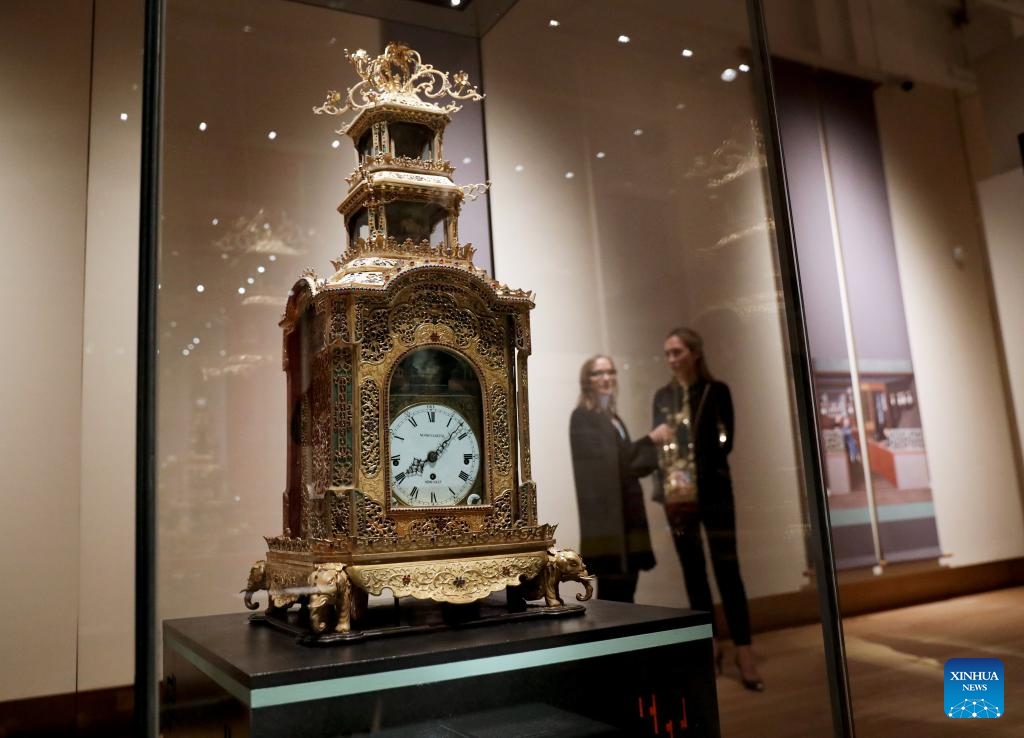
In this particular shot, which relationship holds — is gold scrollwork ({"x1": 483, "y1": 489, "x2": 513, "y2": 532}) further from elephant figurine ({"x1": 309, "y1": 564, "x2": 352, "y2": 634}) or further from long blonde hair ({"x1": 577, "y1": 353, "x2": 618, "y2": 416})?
long blonde hair ({"x1": 577, "y1": 353, "x2": 618, "y2": 416})

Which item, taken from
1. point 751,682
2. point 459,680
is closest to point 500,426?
point 459,680

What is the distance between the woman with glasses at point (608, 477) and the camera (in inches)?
105

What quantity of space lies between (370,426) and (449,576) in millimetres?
354

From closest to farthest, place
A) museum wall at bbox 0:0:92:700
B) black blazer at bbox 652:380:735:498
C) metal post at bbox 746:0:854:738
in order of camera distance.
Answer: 1. museum wall at bbox 0:0:92:700
2. metal post at bbox 746:0:854:738
3. black blazer at bbox 652:380:735:498

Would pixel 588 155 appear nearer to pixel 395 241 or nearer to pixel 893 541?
pixel 395 241

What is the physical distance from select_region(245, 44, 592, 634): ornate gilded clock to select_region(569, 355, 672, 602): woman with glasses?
68 cm

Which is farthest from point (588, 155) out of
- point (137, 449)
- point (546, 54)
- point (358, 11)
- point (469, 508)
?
point (137, 449)

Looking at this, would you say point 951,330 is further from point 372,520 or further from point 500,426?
point 372,520

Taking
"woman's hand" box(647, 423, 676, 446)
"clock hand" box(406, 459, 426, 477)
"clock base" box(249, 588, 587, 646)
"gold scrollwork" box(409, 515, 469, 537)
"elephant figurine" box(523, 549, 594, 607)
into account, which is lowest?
"clock base" box(249, 588, 587, 646)

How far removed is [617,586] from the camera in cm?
262

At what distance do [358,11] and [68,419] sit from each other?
1420 mm

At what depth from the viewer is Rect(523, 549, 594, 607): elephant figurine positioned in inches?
76.5

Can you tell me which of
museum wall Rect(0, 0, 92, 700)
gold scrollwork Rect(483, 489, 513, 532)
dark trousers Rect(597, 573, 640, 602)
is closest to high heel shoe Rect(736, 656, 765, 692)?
dark trousers Rect(597, 573, 640, 602)

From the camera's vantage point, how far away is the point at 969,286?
7.09 feet
